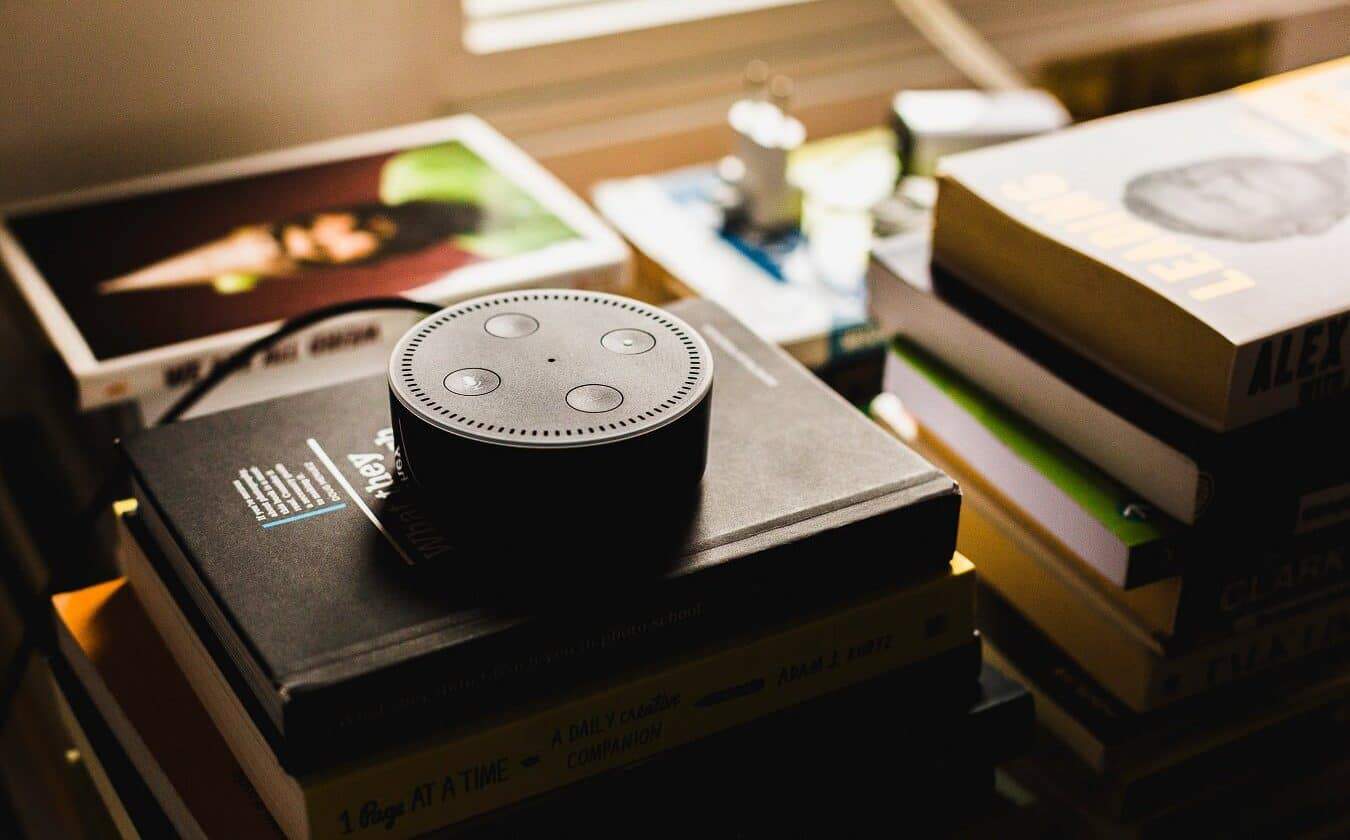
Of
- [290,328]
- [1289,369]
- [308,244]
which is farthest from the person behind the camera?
[308,244]

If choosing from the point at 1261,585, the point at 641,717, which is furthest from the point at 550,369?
the point at 1261,585

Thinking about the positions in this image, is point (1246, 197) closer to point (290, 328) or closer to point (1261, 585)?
point (1261, 585)

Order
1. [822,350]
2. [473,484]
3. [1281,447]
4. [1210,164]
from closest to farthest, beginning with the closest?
1. [473,484]
2. [1281,447]
3. [1210,164]
4. [822,350]

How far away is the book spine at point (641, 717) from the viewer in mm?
464

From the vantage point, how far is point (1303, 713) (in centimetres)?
69

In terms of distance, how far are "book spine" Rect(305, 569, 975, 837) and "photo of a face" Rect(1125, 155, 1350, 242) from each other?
227 millimetres

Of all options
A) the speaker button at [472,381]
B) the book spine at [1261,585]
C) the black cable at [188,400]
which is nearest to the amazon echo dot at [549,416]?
the speaker button at [472,381]

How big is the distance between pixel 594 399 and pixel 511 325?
0.07m

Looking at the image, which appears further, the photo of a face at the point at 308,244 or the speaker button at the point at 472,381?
the photo of a face at the point at 308,244

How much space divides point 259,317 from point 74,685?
23 centimetres

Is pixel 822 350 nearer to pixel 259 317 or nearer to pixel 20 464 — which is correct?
pixel 259 317

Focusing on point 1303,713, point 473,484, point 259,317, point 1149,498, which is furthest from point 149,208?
point 1303,713

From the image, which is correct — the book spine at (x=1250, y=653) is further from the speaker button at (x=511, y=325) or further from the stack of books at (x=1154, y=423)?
the speaker button at (x=511, y=325)

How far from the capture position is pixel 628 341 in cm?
54
